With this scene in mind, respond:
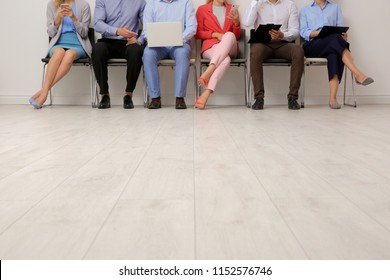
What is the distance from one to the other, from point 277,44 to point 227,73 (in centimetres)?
65

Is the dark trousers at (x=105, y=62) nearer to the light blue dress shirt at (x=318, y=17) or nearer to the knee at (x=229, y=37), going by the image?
the knee at (x=229, y=37)

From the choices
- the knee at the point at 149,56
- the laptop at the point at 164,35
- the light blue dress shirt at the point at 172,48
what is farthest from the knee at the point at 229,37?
the knee at the point at 149,56

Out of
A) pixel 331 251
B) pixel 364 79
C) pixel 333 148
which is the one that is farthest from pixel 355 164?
pixel 364 79

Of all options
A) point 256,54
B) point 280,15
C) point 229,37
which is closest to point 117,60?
point 229,37

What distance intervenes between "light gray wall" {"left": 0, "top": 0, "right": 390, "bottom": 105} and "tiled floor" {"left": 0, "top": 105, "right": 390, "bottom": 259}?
2268mm

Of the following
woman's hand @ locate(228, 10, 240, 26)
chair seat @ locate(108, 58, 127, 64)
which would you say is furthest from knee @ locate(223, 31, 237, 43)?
chair seat @ locate(108, 58, 127, 64)

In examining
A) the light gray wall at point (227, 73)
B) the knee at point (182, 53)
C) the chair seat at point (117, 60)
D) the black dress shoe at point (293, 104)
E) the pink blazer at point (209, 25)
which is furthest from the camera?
the light gray wall at point (227, 73)

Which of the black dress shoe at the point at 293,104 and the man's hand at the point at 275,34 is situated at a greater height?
the man's hand at the point at 275,34

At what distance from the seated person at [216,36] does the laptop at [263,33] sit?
0.61ft

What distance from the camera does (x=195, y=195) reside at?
1246mm

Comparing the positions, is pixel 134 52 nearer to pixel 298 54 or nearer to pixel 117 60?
pixel 117 60

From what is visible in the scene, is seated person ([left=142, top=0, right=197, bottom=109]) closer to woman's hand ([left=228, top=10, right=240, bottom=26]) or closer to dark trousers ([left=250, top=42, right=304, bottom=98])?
woman's hand ([left=228, top=10, right=240, bottom=26])

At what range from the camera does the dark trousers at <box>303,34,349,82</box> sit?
4105mm

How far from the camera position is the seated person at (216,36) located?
4.05 meters
